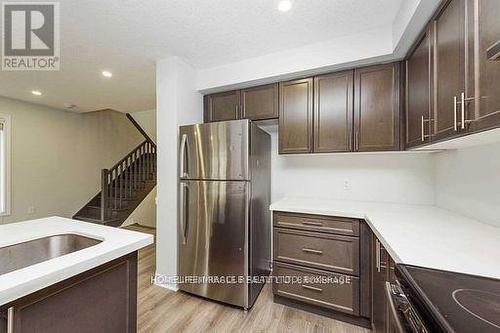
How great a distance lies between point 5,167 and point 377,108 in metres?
5.63

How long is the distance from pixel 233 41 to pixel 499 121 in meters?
1.96

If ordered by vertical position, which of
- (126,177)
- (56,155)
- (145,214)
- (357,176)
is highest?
(56,155)

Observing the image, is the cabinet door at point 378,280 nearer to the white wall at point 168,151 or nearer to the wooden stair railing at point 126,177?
the white wall at point 168,151

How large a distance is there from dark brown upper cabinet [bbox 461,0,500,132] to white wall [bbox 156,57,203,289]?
2235mm

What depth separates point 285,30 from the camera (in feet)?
6.23

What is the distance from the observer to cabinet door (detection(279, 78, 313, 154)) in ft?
7.30

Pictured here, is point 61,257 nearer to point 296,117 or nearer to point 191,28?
point 191,28

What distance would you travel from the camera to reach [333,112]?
213cm

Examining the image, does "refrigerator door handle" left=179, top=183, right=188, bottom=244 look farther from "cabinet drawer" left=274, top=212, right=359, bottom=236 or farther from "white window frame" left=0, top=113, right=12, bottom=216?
"white window frame" left=0, top=113, right=12, bottom=216

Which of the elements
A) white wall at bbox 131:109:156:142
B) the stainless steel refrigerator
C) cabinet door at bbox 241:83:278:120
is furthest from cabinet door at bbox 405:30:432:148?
white wall at bbox 131:109:156:142

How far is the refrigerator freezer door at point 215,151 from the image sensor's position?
1967 mm

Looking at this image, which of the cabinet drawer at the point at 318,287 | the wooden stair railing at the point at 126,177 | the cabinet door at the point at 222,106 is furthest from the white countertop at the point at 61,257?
the wooden stair railing at the point at 126,177

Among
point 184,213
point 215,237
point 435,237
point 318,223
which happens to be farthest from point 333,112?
point 184,213

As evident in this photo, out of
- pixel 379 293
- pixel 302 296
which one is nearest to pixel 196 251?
pixel 302 296
